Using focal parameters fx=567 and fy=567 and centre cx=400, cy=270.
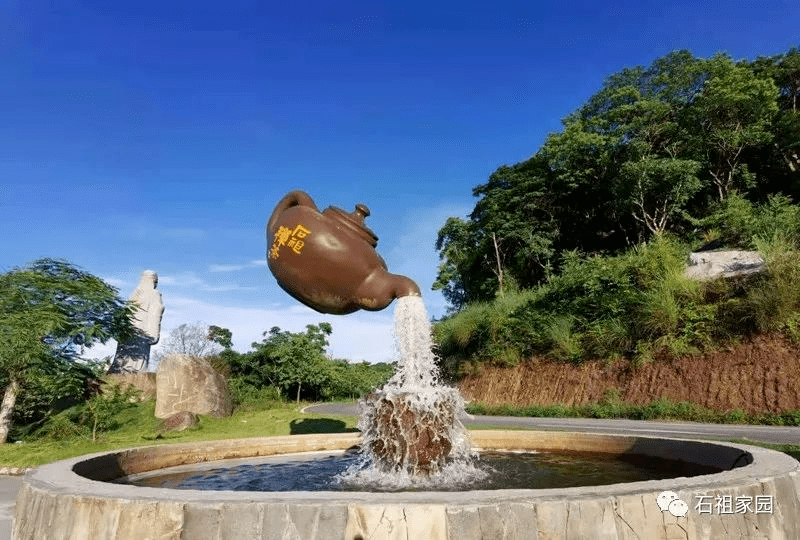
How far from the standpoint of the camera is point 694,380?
14852 millimetres

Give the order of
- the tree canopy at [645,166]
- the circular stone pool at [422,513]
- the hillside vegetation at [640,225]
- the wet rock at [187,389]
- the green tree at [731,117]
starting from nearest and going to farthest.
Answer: the circular stone pool at [422,513] → the wet rock at [187,389] → the hillside vegetation at [640,225] → the green tree at [731,117] → the tree canopy at [645,166]

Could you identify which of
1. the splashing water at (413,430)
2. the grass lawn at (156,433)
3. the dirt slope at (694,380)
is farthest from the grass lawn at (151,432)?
the dirt slope at (694,380)

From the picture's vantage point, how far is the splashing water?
500cm

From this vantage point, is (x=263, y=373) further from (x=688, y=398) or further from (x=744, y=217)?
(x=744, y=217)

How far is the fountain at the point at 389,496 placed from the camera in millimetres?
2572

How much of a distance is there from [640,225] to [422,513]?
107ft

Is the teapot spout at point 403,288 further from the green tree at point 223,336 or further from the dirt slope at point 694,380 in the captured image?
the green tree at point 223,336

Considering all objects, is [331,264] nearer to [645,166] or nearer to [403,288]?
[403,288]

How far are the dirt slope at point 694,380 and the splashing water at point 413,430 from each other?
36.9 ft

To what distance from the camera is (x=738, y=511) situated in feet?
9.61

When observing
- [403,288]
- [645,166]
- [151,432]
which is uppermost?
[645,166]

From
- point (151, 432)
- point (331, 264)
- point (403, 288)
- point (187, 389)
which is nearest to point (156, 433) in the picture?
Answer: point (151, 432)

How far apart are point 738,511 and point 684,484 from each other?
0.33 m

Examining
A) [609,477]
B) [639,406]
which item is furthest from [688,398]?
[609,477]
